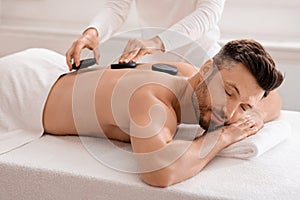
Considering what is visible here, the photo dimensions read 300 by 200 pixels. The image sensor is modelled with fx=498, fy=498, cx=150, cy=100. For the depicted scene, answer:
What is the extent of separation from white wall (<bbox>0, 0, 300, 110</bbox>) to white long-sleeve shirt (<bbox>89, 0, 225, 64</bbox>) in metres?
0.13

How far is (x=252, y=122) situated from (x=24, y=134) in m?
0.66

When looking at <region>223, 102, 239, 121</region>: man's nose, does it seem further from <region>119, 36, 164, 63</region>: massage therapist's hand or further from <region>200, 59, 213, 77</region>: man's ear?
<region>119, 36, 164, 63</region>: massage therapist's hand

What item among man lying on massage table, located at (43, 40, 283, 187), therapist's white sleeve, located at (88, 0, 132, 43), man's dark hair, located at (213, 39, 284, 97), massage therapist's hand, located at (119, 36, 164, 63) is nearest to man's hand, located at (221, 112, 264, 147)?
man lying on massage table, located at (43, 40, 283, 187)

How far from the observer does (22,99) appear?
1472mm

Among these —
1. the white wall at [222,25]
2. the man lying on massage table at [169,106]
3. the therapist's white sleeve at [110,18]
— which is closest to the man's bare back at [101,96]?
the man lying on massage table at [169,106]

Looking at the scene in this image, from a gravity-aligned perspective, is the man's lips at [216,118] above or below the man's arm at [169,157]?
above

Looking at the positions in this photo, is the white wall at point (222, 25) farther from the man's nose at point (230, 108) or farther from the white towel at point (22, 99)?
the man's nose at point (230, 108)

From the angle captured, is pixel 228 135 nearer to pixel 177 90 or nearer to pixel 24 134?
pixel 177 90

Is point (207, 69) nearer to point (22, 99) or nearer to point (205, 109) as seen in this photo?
point (205, 109)

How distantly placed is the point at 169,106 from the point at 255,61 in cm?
25

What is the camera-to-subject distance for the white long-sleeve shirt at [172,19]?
1.64 metres

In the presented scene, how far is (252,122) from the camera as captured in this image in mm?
1434

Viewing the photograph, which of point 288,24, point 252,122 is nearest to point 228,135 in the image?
point 252,122

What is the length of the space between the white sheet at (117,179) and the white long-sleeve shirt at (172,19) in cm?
49
